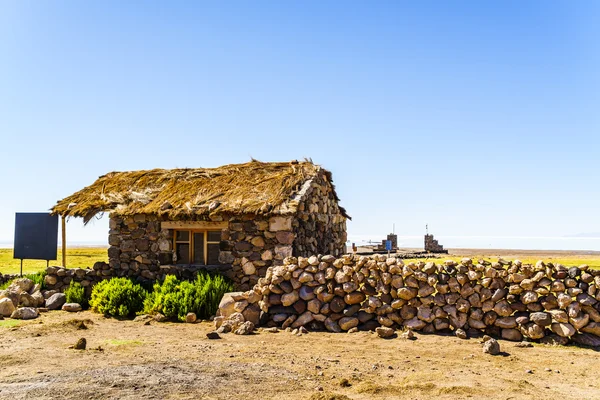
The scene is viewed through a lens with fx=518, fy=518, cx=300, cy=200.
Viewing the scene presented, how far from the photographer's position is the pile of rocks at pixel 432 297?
358 inches

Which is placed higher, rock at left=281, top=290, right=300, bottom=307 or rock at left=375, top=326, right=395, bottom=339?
rock at left=281, top=290, right=300, bottom=307

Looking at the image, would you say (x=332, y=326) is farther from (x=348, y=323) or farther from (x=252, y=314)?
(x=252, y=314)

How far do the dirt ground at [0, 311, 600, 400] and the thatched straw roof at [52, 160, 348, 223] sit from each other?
4.09 meters

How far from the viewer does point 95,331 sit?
1052cm

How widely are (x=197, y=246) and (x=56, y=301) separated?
Result: 398cm

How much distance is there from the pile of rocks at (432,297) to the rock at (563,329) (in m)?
0.02

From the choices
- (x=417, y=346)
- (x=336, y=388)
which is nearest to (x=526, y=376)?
(x=417, y=346)

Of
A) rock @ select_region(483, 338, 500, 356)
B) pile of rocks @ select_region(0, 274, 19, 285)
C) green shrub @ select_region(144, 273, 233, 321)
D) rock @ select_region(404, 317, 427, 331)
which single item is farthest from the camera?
pile of rocks @ select_region(0, 274, 19, 285)

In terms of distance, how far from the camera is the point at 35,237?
16.6 m

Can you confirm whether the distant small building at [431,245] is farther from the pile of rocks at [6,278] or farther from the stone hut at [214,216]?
the pile of rocks at [6,278]

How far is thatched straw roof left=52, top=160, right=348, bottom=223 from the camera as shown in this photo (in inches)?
531

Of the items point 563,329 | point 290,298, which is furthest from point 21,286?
point 563,329

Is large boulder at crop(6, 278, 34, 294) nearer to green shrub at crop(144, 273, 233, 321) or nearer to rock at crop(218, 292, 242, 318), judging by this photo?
green shrub at crop(144, 273, 233, 321)

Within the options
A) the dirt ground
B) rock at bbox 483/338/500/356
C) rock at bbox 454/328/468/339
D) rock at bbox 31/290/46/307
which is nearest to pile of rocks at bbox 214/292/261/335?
the dirt ground
